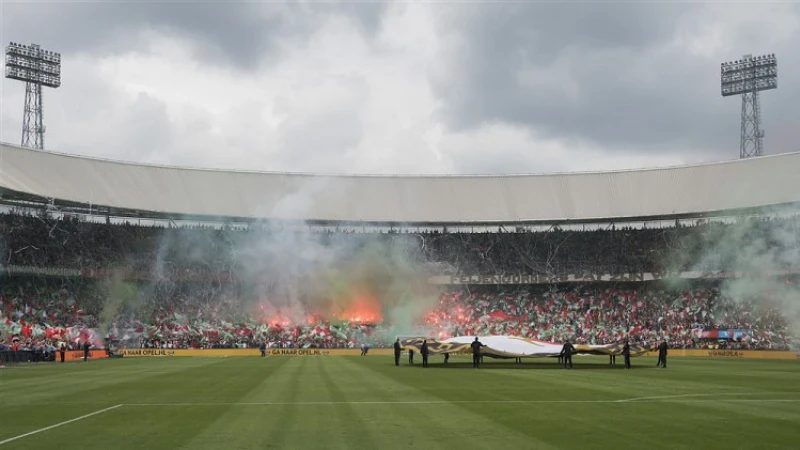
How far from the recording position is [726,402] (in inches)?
843

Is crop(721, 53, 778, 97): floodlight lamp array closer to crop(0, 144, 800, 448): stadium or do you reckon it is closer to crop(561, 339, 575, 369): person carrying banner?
crop(0, 144, 800, 448): stadium

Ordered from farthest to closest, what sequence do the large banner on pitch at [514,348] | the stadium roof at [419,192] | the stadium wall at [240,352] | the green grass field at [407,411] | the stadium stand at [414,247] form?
the stadium roof at [419,192], the stadium stand at [414,247], the stadium wall at [240,352], the large banner on pitch at [514,348], the green grass field at [407,411]

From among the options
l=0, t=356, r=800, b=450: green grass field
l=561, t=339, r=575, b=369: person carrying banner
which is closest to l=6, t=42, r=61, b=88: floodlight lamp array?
l=0, t=356, r=800, b=450: green grass field

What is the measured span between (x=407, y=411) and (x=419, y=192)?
6645 cm

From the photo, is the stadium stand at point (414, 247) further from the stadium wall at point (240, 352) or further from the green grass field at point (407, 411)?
the green grass field at point (407, 411)

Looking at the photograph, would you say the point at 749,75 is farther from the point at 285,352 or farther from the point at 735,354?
the point at 285,352

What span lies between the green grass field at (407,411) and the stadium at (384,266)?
328 inches

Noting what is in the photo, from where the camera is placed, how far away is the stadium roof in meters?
72.5

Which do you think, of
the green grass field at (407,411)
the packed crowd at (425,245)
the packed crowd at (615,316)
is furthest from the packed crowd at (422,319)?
the green grass field at (407,411)

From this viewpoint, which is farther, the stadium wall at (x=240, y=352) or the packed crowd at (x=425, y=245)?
the packed crowd at (x=425, y=245)

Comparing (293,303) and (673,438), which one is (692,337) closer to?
(293,303)

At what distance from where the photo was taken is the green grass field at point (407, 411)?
14930 mm

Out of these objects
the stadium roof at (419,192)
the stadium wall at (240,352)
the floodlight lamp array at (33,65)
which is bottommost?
the stadium wall at (240,352)

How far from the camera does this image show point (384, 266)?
251 feet
